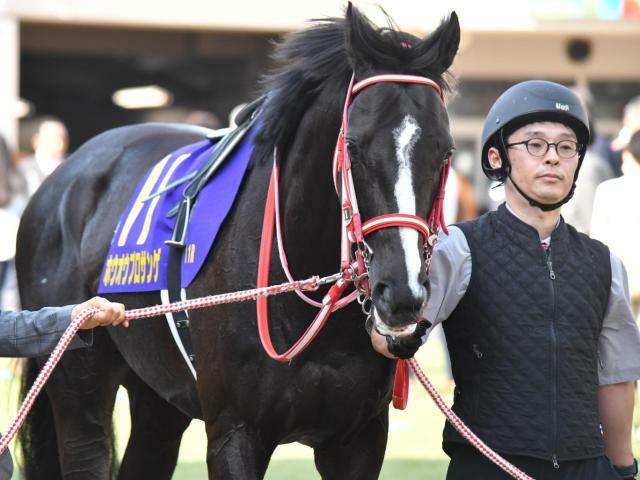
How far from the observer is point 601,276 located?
3521mm

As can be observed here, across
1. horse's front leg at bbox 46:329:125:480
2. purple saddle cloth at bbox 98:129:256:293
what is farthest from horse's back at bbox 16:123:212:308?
horse's front leg at bbox 46:329:125:480

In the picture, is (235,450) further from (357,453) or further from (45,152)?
A: (45,152)

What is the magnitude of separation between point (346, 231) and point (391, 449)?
3.88 meters

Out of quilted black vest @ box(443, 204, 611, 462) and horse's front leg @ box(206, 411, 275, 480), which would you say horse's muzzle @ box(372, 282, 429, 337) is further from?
horse's front leg @ box(206, 411, 275, 480)

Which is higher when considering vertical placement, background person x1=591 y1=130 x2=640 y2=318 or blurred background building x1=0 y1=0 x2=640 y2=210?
blurred background building x1=0 y1=0 x2=640 y2=210

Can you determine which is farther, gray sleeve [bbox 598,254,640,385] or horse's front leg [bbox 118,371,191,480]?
horse's front leg [bbox 118,371,191,480]

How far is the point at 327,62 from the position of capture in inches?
144

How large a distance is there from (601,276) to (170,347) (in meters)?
1.62

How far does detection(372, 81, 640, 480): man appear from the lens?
11.2 feet

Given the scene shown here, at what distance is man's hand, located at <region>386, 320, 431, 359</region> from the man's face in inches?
21.8

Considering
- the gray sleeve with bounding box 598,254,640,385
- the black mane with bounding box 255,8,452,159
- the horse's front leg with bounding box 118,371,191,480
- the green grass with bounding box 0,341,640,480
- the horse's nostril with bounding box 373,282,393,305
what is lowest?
the green grass with bounding box 0,341,640,480

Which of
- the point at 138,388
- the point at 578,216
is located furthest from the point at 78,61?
the point at 138,388

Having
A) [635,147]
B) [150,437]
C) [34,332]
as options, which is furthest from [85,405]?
[635,147]

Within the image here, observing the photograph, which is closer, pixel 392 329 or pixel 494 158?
pixel 392 329
